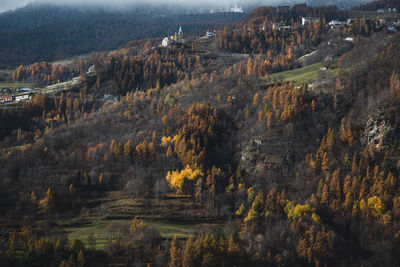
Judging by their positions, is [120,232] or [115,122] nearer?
[120,232]

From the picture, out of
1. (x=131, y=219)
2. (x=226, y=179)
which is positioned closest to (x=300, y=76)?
(x=226, y=179)

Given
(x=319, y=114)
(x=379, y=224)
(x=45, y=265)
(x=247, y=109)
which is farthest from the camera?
(x=247, y=109)

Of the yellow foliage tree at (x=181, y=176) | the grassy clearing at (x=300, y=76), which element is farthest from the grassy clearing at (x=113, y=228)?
the grassy clearing at (x=300, y=76)

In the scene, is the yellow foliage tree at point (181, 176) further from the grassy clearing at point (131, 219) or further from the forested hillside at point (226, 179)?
the grassy clearing at point (131, 219)

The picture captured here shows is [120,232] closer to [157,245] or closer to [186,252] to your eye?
[157,245]

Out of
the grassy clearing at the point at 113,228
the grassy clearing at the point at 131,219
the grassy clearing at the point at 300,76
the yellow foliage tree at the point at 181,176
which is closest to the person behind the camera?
the grassy clearing at the point at 113,228

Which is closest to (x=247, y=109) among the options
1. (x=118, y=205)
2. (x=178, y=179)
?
(x=178, y=179)
